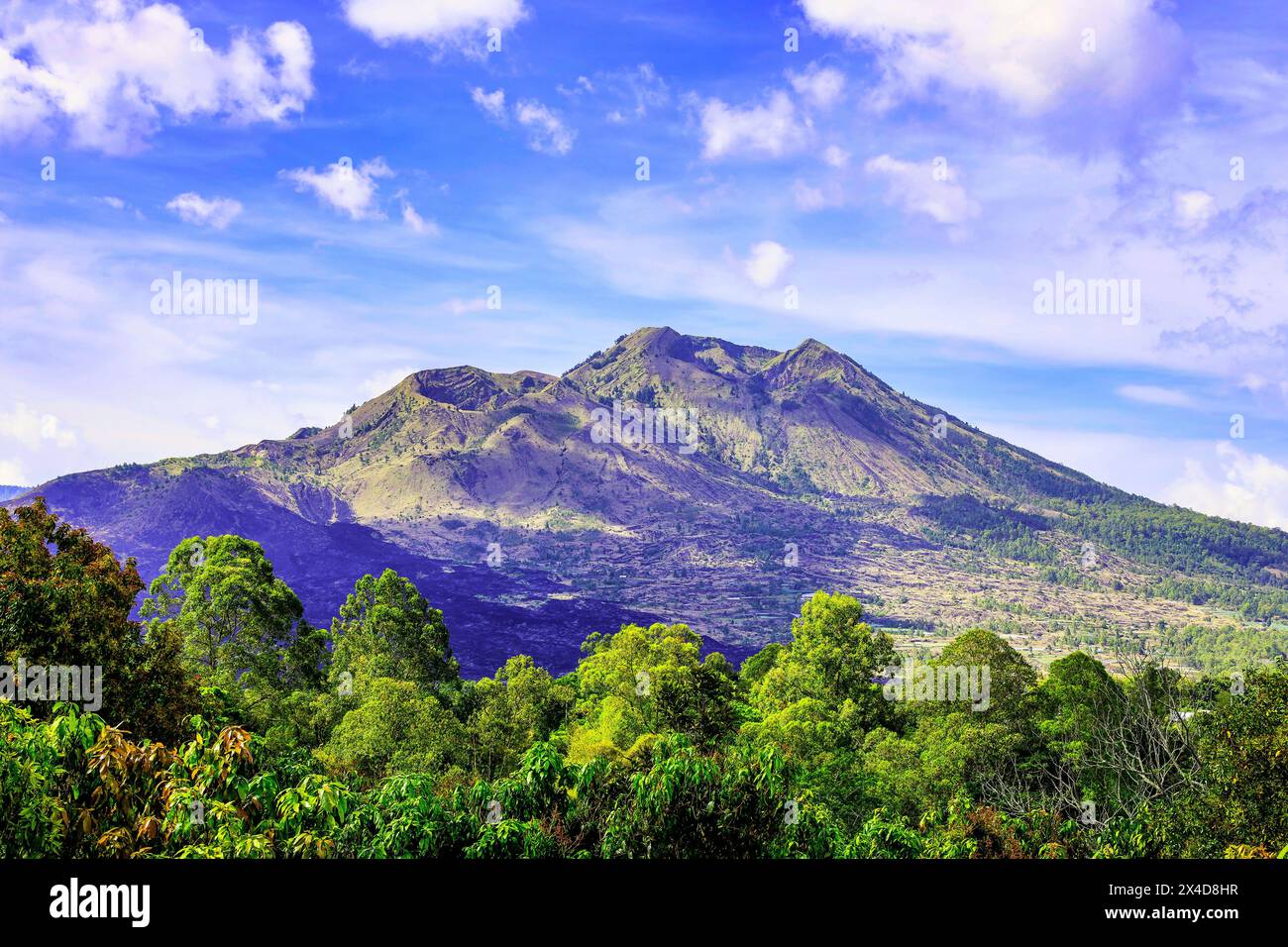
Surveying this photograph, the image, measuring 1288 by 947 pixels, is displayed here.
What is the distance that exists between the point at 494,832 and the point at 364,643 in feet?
100

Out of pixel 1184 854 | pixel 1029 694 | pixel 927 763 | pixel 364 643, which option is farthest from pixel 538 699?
pixel 1184 854

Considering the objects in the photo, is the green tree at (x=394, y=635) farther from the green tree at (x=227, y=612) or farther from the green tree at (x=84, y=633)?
the green tree at (x=84, y=633)

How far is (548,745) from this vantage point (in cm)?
1142

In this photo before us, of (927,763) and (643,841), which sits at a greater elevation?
(643,841)

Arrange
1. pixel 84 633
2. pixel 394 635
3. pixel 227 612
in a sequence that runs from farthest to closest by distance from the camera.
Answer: pixel 394 635, pixel 227 612, pixel 84 633

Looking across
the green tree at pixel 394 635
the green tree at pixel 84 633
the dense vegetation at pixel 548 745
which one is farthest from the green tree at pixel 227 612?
the green tree at pixel 84 633

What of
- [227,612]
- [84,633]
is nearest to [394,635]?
[227,612]

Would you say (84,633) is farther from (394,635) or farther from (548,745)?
(394,635)

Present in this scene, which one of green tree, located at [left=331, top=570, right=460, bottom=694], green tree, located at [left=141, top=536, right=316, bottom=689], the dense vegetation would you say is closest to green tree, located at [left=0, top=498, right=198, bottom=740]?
the dense vegetation

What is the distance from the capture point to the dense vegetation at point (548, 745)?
7551 mm

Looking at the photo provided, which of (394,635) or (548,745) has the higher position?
(548,745)

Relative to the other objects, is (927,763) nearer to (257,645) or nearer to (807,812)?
(807,812)

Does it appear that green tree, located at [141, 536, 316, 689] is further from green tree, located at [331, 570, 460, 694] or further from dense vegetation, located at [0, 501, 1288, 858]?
green tree, located at [331, 570, 460, 694]

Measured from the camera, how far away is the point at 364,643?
37000mm
